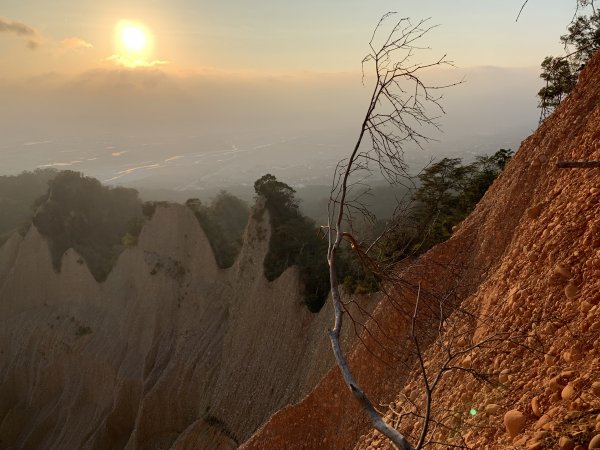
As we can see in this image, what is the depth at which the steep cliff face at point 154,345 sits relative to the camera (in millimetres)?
17078

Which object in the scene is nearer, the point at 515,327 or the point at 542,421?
the point at 542,421

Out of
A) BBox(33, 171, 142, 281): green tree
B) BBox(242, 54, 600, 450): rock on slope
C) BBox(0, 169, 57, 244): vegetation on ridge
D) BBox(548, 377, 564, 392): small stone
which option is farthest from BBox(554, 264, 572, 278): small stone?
BBox(0, 169, 57, 244): vegetation on ridge

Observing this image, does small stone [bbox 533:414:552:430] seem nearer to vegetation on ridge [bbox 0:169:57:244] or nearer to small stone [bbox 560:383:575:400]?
small stone [bbox 560:383:575:400]

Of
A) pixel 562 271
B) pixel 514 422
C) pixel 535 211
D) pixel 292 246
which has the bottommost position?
pixel 292 246

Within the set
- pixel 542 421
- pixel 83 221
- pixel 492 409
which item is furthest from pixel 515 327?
pixel 83 221

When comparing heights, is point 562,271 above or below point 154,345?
above

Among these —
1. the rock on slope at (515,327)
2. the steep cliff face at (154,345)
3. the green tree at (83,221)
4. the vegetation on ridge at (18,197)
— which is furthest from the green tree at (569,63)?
the vegetation on ridge at (18,197)

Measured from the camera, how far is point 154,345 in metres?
22.2

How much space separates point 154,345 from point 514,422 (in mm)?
21665

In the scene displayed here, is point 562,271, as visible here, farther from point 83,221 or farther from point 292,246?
point 83,221

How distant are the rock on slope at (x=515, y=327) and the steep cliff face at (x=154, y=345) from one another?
608 centimetres

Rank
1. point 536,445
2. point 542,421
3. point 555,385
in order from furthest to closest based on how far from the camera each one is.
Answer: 1. point 555,385
2. point 542,421
3. point 536,445

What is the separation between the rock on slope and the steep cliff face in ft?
20.0

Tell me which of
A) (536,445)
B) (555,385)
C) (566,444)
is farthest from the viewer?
(555,385)
